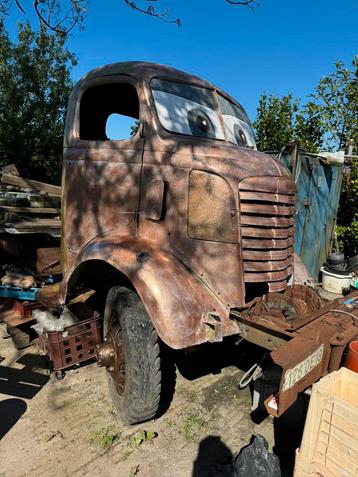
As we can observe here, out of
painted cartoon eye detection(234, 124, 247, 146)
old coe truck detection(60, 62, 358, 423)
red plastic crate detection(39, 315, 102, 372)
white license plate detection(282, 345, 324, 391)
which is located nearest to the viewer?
white license plate detection(282, 345, 324, 391)

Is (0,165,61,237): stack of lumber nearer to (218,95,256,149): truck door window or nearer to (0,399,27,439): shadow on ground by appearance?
(0,399,27,439): shadow on ground

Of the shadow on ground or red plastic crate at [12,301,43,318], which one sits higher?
red plastic crate at [12,301,43,318]

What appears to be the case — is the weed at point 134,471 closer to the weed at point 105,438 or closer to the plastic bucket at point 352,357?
the weed at point 105,438

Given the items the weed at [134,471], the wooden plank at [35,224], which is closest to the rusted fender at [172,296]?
the weed at [134,471]

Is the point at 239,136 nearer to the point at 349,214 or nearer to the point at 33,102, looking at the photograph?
the point at 349,214

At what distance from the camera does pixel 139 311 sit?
2688 millimetres

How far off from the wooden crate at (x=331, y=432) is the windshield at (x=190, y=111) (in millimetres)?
2044

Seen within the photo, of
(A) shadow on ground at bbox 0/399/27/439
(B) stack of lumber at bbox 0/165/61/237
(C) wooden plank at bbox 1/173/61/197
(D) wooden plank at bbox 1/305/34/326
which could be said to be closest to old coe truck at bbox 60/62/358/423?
(A) shadow on ground at bbox 0/399/27/439

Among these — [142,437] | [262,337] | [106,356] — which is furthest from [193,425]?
[262,337]

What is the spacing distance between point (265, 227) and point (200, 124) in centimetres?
106

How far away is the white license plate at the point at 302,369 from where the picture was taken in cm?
186

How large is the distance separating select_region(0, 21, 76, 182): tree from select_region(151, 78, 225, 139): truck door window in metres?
10.8

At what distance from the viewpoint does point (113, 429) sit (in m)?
2.75

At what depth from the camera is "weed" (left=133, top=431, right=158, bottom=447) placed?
2.63 m
